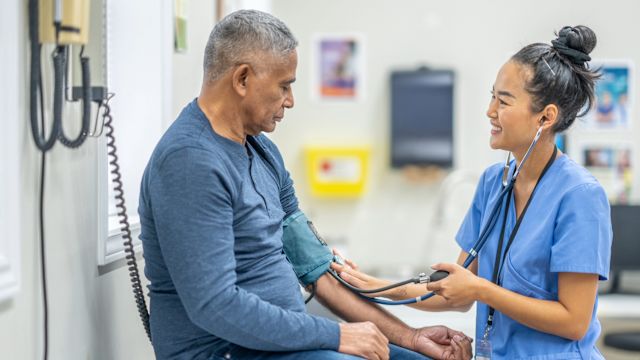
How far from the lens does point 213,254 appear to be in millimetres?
1303

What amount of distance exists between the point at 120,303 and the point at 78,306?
0.84 feet

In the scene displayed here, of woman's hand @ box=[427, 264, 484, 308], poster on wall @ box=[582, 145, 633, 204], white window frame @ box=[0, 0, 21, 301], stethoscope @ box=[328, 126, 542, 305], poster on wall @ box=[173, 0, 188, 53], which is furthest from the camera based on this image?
poster on wall @ box=[582, 145, 633, 204]

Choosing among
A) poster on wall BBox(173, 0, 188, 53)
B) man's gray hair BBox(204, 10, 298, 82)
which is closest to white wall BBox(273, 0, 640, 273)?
poster on wall BBox(173, 0, 188, 53)

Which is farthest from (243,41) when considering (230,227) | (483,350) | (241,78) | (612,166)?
(612,166)

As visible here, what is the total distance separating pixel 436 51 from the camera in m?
3.60

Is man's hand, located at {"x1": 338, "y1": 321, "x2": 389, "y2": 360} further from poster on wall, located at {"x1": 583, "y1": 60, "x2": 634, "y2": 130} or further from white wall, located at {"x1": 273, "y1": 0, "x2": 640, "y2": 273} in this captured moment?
poster on wall, located at {"x1": 583, "y1": 60, "x2": 634, "y2": 130}

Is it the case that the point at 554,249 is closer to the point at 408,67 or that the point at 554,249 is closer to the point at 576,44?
the point at 576,44

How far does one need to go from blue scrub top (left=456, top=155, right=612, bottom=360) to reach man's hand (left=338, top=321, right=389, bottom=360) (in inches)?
13.2

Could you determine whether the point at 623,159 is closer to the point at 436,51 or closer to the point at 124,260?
the point at 436,51

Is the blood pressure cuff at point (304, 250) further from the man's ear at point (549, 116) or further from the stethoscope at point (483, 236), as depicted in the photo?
the man's ear at point (549, 116)

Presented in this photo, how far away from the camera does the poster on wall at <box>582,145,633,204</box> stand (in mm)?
3508

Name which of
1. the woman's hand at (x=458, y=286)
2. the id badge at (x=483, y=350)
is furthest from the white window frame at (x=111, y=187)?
the id badge at (x=483, y=350)

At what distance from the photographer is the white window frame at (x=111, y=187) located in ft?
5.35

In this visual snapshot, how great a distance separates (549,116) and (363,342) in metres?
0.63
